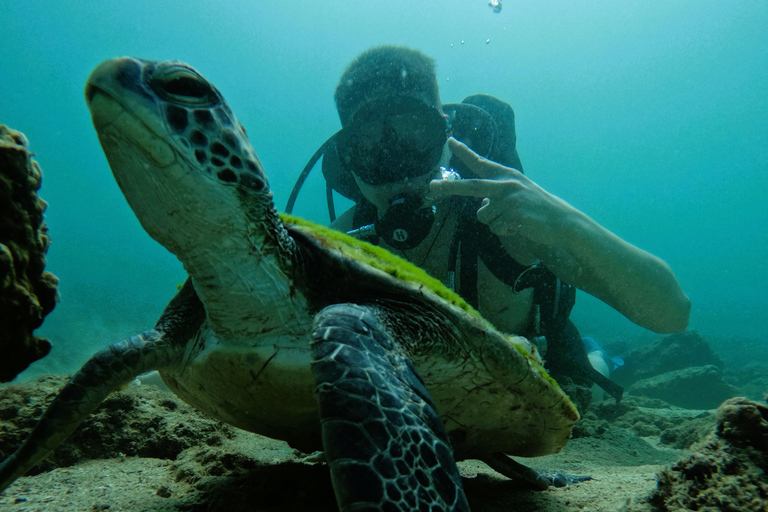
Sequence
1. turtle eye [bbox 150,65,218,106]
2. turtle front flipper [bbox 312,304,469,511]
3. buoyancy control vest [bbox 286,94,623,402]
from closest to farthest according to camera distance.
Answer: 1. turtle front flipper [bbox 312,304,469,511]
2. turtle eye [bbox 150,65,218,106]
3. buoyancy control vest [bbox 286,94,623,402]

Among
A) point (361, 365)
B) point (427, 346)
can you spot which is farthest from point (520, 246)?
point (361, 365)

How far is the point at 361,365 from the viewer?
1001mm

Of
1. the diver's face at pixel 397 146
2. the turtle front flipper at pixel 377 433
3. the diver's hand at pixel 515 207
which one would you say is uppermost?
the diver's face at pixel 397 146

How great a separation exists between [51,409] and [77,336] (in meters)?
26.2

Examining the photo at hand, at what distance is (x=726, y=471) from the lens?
106 cm

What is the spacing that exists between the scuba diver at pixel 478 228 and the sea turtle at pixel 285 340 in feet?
4.50

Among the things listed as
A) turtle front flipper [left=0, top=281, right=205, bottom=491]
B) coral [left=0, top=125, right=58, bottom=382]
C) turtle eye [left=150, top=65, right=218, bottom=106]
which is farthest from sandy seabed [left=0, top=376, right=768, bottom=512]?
turtle eye [left=150, top=65, right=218, bottom=106]

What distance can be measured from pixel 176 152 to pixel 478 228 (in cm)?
291

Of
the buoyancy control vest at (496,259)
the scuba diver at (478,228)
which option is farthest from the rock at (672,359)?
the scuba diver at (478,228)

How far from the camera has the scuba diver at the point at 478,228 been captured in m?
2.79

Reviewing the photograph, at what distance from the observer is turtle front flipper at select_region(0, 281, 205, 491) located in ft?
4.93

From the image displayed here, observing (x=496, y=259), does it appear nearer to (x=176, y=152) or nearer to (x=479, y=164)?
(x=479, y=164)

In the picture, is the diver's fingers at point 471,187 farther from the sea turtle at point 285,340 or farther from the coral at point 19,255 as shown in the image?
the coral at point 19,255

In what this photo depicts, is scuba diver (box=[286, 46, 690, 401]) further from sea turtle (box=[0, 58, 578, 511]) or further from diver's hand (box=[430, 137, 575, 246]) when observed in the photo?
sea turtle (box=[0, 58, 578, 511])
